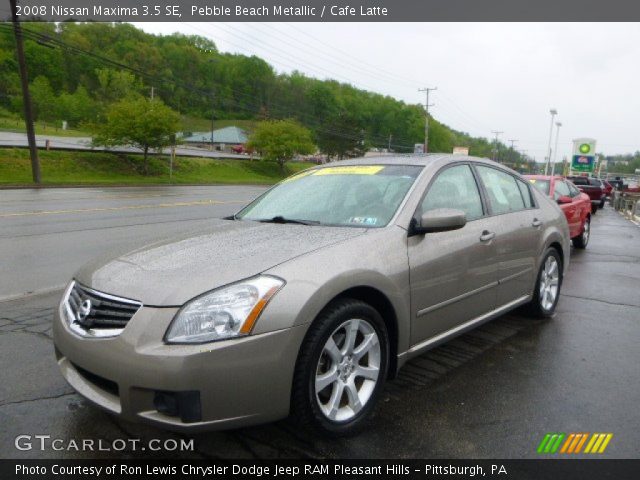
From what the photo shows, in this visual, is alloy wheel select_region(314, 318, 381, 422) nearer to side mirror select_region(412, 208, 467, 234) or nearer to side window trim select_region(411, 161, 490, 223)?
side mirror select_region(412, 208, 467, 234)

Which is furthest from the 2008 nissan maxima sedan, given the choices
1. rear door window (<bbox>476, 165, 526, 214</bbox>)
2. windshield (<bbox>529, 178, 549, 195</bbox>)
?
windshield (<bbox>529, 178, 549, 195</bbox>)

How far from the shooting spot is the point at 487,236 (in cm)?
379

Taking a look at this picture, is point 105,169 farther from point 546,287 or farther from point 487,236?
point 487,236

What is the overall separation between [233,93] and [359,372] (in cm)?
9988

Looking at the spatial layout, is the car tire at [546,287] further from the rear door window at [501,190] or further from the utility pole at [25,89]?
the utility pole at [25,89]

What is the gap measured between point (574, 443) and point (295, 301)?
5.63 ft

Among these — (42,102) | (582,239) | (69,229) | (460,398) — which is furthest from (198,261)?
(42,102)

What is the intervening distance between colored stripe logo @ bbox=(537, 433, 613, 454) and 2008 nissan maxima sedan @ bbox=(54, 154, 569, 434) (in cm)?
88

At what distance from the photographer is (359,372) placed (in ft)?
9.25

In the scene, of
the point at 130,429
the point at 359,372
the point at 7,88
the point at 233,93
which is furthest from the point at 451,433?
the point at 233,93

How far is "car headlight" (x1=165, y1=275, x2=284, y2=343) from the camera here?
2.27 meters

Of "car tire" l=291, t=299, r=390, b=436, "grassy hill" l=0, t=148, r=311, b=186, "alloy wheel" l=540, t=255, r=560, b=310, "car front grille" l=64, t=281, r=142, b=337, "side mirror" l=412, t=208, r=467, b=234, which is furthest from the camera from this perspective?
"grassy hill" l=0, t=148, r=311, b=186

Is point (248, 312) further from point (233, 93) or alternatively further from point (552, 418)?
point (233, 93)

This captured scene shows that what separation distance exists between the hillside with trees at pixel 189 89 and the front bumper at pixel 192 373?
56.0 metres
